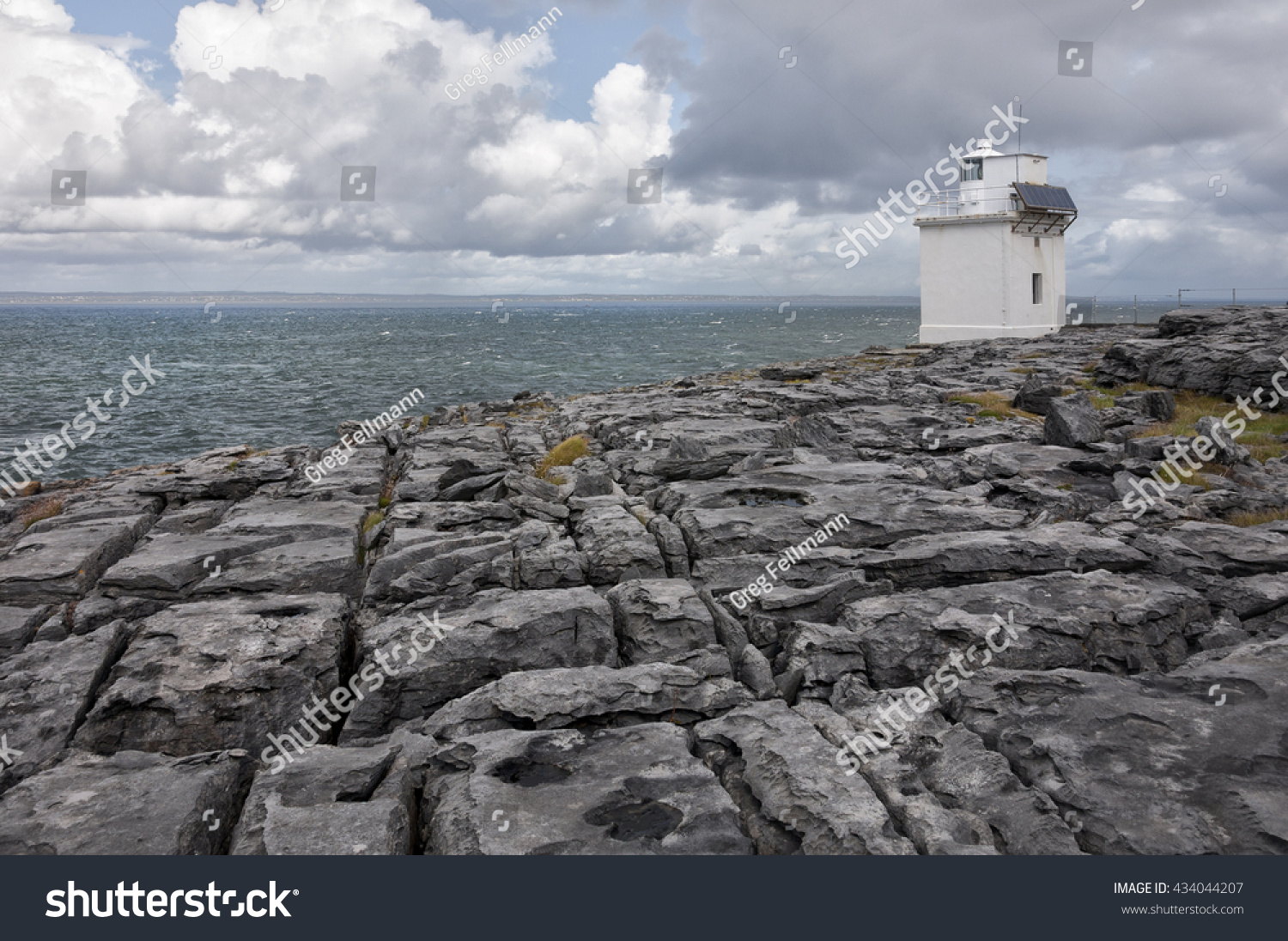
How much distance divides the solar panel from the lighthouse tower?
8 centimetres

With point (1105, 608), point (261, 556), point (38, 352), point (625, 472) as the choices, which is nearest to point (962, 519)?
point (1105, 608)

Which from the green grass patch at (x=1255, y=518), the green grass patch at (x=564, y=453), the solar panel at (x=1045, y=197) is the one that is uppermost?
the solar panel at (x=1045, y=197)

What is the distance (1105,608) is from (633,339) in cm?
14375

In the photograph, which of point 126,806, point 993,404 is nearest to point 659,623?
point 126,806

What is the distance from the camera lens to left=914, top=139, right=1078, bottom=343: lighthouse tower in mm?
56938

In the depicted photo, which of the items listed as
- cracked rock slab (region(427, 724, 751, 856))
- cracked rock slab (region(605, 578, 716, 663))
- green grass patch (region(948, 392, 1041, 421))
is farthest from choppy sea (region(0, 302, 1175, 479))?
cracked rock slab (region(427, 724, 751, 856))

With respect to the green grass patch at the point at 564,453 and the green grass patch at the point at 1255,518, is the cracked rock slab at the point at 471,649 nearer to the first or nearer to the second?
the green grass patch at the point at 564,453

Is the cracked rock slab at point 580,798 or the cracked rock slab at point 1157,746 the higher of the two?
the cracked rock slab at point 1157,746

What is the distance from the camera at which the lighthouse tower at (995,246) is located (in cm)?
5694

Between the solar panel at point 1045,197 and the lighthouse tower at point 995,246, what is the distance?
80 millimetres

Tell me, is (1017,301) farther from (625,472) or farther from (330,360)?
(330,360)

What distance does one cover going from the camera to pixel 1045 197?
57531 mm

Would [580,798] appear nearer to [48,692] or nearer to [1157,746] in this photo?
[1157,746]

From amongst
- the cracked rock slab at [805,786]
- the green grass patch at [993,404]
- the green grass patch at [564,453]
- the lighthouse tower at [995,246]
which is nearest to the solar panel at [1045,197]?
the lighthouse tower at [995,246]
